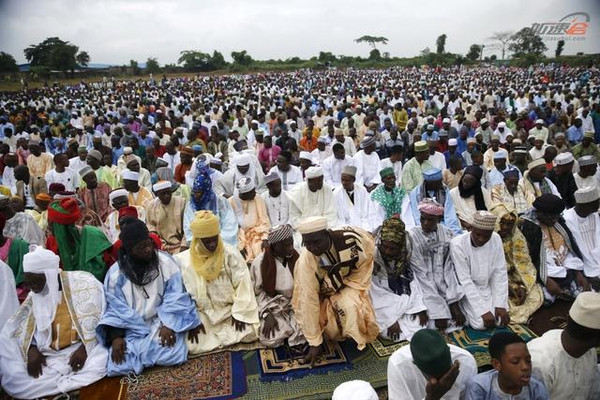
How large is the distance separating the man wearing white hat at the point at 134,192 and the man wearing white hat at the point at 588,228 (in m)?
5.26

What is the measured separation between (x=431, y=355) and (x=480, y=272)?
1.98 m

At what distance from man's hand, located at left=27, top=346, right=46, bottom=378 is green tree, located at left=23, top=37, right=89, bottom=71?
52781 millimetres

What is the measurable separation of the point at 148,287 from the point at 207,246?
618 millimetres

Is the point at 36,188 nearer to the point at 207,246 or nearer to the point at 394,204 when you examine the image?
the point at 207,246

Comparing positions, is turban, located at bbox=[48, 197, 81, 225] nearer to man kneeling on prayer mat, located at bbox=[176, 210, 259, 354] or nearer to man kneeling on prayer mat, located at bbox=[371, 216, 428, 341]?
man kneeling on prayer mat, located at bbox=[176, 210, 259, 354]

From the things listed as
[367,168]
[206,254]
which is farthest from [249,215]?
[367,168]

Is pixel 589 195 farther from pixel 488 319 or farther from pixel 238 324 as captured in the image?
pixel 238 324

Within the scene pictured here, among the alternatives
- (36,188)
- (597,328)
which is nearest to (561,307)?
(597,328)

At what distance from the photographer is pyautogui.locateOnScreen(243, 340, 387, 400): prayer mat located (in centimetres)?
299

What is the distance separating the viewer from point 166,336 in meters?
3.34

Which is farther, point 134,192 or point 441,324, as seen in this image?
point 134,192

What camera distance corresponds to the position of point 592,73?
28859 mm

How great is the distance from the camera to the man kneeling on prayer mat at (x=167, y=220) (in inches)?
202

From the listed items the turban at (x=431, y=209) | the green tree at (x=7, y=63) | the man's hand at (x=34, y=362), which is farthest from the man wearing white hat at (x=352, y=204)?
the green tree at (x=7, y=63)
